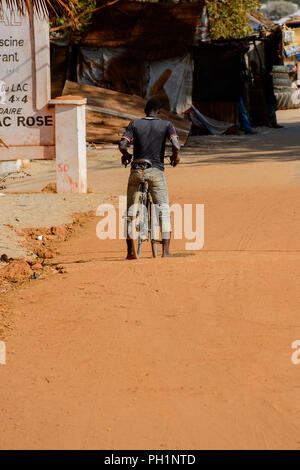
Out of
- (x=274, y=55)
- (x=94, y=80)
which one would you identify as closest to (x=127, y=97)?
(x=94, y=80)

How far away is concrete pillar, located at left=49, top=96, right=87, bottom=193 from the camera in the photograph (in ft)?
44.9

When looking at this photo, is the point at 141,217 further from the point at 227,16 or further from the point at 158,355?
the point at 227,16

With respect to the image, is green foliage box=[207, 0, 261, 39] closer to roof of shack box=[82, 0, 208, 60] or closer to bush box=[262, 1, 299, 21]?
roof of shack box=[82, 0, 208, 60]

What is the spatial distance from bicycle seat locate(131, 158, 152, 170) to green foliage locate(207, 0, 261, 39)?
60.4ft

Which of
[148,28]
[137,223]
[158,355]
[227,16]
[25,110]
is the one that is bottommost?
[158,355]

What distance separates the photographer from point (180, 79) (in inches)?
944

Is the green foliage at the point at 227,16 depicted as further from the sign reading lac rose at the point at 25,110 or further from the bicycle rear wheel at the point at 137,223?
the bicycle rear wheel at the point at 137,223

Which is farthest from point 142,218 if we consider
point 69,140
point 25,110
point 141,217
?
point 25,110

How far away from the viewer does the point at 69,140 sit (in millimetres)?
13750

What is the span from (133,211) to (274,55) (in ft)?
A: 75.2

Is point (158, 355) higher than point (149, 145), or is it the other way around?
point (149, 145)

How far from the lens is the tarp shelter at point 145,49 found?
2339cm

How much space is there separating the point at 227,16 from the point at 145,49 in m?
4.18

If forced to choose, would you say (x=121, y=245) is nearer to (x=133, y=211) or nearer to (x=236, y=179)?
(x=133, y=211)
